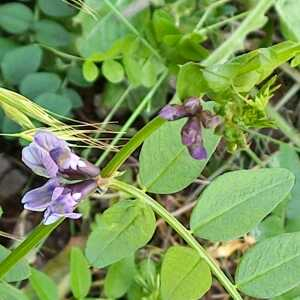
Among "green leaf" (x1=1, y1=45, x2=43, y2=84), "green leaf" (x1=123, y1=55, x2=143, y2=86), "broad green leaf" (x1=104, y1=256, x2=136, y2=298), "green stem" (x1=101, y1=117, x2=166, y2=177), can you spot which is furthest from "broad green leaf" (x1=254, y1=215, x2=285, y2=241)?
"green stem" (x1=101, y1=117, x2=166, y2=177)

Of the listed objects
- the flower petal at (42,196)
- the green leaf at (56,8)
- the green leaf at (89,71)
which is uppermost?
the flower petal at (42,196)

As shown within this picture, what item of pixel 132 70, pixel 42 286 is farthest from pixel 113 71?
pixel 42 286

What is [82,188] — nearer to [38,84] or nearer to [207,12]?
[38,84]

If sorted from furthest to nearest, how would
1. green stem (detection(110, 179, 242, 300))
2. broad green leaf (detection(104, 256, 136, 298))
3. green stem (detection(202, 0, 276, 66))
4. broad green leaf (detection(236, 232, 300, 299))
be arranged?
green stem (detection(202, 0, 276, 66)) < broad green leaf (detection(104, 256, 136, 298)) < broad green leaf (detection(236, 232, 300, 299)) < green stem (detection(110, 179, 242, 300))

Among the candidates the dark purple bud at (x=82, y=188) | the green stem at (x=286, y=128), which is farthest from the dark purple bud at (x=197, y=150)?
the green stem at (x=286, y=128)

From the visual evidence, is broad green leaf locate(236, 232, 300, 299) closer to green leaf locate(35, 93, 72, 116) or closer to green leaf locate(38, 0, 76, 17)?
green leaf locate(35, 93, 72, 116)

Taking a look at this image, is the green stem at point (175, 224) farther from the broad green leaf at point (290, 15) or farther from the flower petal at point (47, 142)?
the broad green leaf at point (290, 15)
